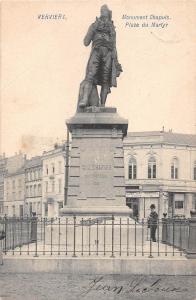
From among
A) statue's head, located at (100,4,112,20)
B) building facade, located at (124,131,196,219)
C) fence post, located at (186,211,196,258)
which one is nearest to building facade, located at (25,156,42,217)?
building facade, located at (124,131,196,219)

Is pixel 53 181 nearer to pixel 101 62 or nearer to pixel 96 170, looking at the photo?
pixel 101 62

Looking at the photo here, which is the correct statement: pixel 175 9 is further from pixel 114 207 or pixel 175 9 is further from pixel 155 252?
pixel 155 252

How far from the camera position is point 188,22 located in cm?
1390

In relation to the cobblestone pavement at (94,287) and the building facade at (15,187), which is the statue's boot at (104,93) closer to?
the cobblestone pavement at (94,287)

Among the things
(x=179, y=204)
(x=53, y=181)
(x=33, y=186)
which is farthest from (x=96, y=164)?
(x=33, y=186)

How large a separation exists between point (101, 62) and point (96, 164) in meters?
2.55

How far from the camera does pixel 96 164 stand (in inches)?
500

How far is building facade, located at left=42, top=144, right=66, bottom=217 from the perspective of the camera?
6575 cm

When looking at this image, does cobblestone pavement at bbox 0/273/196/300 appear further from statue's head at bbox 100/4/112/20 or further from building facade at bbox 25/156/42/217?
building facade at bbox 25/156/42/217

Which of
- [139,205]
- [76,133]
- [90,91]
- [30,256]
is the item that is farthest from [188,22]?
[139,205]

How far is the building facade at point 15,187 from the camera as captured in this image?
7912cm

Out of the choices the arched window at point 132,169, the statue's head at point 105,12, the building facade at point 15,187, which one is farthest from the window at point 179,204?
the statue's head at point 105,12

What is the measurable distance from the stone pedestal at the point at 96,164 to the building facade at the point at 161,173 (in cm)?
4565

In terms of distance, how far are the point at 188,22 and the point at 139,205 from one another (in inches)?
1794
